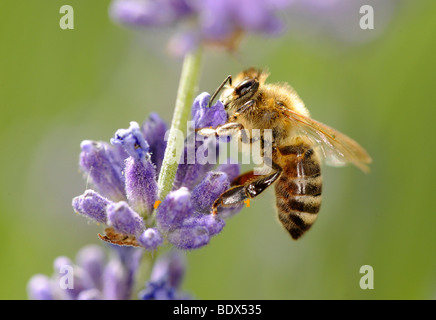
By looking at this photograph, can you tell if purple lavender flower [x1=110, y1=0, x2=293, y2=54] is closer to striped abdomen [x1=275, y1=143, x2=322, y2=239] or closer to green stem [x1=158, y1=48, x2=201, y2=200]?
green stem [x1=158, y1=48, x2=201, y2=200]

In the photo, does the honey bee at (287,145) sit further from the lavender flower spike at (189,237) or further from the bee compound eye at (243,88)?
the lavender flower spike at (189,237)

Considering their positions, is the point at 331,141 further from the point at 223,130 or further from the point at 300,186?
the point at 223,130

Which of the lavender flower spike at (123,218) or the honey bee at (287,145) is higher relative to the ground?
the honey bee at (287,145)

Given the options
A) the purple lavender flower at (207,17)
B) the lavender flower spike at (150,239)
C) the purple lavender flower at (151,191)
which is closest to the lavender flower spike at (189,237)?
the purple lavender flower at (151,191)

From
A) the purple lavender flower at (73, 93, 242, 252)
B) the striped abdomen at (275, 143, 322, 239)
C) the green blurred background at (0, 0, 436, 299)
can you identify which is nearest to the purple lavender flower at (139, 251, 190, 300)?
the purple lavender flower at (73, 93, 242, 252)

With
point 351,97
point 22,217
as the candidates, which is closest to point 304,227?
point 351,97

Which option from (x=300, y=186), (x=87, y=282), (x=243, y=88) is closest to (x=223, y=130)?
(x=243, y=88)
